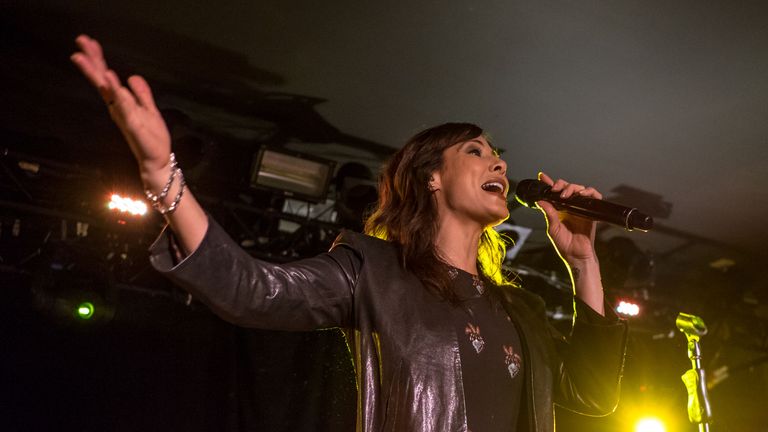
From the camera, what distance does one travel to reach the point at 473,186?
2.05m

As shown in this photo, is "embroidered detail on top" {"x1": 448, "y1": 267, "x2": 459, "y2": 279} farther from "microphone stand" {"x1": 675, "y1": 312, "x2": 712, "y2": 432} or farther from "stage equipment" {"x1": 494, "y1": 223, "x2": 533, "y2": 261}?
"stage equipment" {"x1": 494, "y1": 223, "x2": 533, "y2": 261}

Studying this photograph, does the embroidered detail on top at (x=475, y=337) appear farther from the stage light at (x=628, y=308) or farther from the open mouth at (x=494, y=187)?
the stage light at (x=628, y=308)

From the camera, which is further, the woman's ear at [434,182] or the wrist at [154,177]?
the woman's ear at [434,182]

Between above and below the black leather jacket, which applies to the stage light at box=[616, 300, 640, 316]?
above

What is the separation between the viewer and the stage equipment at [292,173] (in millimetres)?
4980

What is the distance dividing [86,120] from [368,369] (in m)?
4.65

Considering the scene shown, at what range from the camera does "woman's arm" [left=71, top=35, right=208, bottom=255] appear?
1099 mm

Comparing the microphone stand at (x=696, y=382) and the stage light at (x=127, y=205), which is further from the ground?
the stage light at (x=127, y=205)

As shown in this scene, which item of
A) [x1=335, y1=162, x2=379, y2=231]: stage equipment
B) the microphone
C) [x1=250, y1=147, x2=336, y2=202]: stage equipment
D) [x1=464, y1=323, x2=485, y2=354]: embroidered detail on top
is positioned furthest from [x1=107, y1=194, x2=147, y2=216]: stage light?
[x1=464, y1=323, x2=485, y2=354]: embroidered detail on top

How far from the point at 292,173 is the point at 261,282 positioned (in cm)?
380

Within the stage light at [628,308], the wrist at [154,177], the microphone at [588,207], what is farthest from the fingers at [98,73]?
the stage light at [628,308]

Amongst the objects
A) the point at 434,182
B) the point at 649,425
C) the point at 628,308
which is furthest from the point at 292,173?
the point at 649,425

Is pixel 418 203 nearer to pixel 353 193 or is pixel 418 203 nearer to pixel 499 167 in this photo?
pixel 499 167

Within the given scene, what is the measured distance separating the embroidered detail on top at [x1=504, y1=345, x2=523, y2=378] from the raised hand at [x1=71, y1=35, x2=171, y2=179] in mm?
1033
